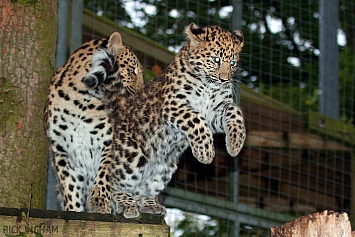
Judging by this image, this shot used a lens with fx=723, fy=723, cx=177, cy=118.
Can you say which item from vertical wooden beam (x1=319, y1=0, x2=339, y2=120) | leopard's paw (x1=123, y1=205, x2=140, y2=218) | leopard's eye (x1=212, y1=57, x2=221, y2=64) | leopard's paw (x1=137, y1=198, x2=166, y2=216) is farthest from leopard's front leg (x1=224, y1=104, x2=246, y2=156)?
vertical wooden beam (x1=319, y1=0, x2=339, y2=120)

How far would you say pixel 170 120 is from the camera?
5438mm

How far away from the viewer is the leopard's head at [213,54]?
5512 mm

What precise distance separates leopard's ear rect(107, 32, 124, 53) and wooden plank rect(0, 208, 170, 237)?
215 cm

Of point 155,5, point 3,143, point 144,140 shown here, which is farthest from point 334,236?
point 155,5

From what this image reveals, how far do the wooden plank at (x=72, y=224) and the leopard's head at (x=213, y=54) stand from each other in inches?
66.0

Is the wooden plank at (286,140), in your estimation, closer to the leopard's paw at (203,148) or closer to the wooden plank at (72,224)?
the leopard's paw at (203,148)

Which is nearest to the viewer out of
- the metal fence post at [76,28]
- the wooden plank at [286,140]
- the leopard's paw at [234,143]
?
the leopard's paw at [234,143]

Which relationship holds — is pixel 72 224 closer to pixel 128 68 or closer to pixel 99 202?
pixel 99 202

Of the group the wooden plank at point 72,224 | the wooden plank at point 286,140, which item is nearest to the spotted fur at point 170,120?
the wooden plank at point 72,224

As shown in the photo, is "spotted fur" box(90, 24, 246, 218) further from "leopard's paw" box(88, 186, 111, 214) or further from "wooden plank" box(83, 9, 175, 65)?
"wooden plank" box(83, 9, 175, 65)

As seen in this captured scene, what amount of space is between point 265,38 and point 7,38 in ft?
16.0

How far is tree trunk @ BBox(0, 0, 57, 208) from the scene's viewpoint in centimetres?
547

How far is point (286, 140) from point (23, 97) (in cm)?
329

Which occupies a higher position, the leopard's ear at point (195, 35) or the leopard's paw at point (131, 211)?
the leopard's ear at point (195, 35)
